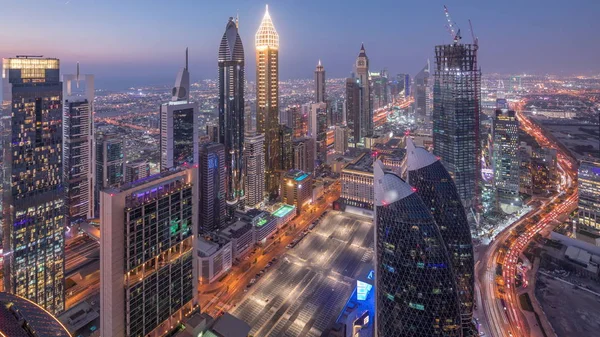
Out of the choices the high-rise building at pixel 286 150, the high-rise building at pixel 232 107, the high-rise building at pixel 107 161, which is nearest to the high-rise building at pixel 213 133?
the high-rise building at pixel 232 107

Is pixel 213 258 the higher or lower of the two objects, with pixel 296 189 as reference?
lower

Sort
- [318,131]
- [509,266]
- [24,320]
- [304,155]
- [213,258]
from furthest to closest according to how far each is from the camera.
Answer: [318,131], [304,155], [213,258], [509,266], [24,320]

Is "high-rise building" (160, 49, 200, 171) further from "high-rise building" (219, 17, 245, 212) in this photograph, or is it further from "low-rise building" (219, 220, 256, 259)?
"high-rise building" (219, 17, 245, 212)

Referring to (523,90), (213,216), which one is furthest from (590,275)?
(523,90)

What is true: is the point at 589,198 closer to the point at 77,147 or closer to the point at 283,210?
the point at 283,210

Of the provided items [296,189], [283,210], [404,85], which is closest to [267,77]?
[296,189]

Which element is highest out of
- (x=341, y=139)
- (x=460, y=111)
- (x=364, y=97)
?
(x=364, y=97)
